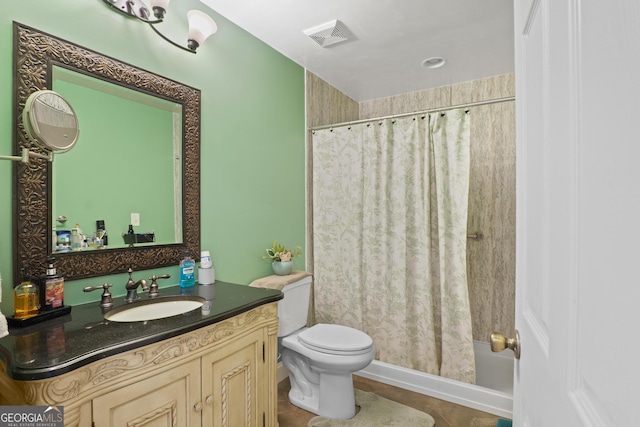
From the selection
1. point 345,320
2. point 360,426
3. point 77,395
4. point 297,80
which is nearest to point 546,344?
point 77,395

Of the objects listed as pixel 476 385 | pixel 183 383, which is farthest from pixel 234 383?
pixel 476 385

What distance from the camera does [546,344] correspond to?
0.58 metres

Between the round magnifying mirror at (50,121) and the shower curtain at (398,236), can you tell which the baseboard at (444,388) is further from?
the round magnifying mirror at (50,121)

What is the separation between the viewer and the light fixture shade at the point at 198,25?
1.68 m

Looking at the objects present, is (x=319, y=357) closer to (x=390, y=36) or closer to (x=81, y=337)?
(x=81, y=337)

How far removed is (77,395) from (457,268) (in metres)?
2.05

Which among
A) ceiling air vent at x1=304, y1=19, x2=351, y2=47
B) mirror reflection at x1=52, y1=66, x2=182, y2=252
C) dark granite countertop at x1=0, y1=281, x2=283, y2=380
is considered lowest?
dark granite countertop at x1=0, y1=281, x2=283, y2=380

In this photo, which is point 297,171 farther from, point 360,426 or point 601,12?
point 601,12

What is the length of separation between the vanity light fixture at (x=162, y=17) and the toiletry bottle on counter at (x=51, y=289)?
114 cm

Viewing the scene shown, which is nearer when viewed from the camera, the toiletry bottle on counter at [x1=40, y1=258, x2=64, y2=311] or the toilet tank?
the toiletry bottle on counter at [x1=40, y1=258, x2=64, y2=311]

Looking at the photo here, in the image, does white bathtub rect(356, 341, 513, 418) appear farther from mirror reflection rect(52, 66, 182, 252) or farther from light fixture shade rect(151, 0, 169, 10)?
light fixture shade rect(151, 0, 169, 10)

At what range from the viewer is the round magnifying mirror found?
1.16m

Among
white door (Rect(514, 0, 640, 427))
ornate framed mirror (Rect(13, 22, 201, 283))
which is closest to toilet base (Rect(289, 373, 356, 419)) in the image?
ornate framed mirror (Rect(13, 22, 201, 283))

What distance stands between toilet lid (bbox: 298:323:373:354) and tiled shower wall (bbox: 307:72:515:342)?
4.76 feet
